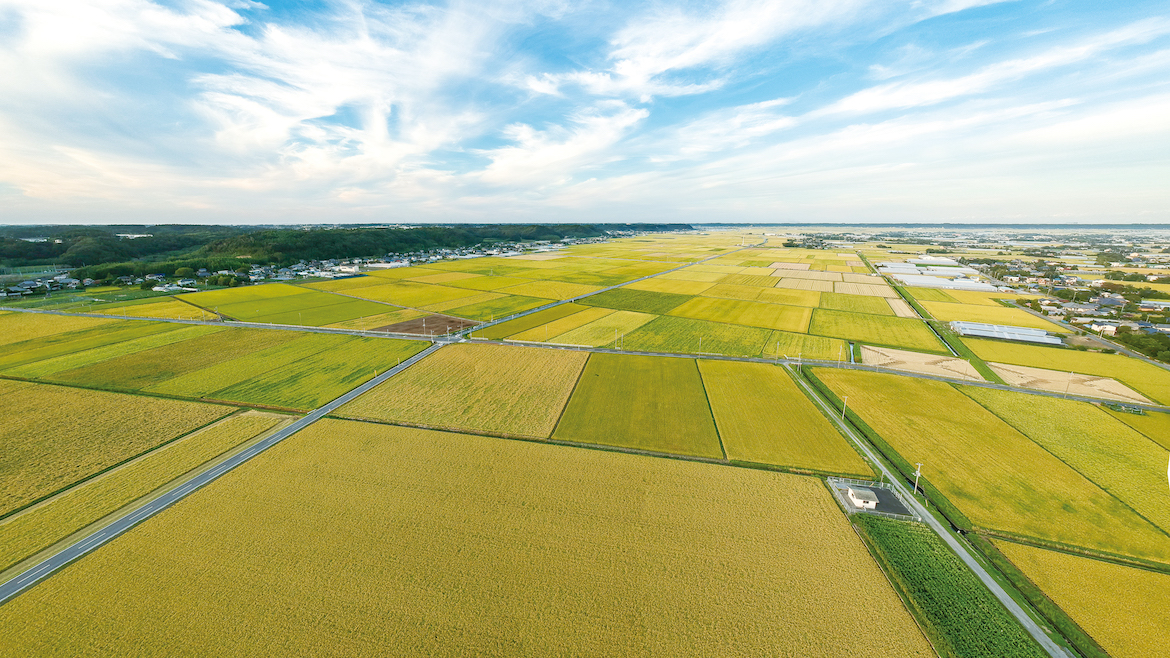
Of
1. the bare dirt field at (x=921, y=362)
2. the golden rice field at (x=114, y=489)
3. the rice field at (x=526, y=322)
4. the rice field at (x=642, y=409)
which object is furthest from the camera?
the rice field at (x=526, y=322)

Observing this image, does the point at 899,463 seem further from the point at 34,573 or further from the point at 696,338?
the point at 34,573

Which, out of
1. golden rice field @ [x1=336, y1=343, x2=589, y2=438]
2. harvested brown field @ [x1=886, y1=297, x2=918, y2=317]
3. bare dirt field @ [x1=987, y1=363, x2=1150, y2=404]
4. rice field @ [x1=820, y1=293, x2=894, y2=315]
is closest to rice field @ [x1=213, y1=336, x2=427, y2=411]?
golden rice field @ [x1=336, y1=343, x2=589, y2=438]

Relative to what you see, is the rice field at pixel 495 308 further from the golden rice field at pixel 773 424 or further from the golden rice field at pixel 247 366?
the golden rice field at pixel 773 424

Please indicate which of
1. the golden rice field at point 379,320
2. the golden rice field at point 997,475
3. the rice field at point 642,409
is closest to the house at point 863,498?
the golden rice field at point 997,475

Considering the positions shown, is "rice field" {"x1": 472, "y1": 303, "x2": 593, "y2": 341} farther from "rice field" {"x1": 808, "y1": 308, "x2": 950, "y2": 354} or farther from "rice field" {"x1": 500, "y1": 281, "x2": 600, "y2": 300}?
"rice field" {"x1": 808, "y1": 308, "x2": 950, "y2": 354}

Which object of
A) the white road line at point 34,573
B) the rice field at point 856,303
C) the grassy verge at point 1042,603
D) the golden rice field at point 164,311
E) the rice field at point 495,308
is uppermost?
the golden rice field at point 164,311

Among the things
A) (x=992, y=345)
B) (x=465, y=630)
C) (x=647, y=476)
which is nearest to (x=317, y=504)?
(x=465, y=630)
